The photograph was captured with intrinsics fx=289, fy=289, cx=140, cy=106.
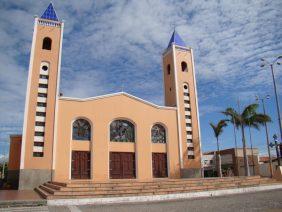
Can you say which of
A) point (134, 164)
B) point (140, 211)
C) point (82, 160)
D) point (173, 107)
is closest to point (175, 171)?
point (134, 164)

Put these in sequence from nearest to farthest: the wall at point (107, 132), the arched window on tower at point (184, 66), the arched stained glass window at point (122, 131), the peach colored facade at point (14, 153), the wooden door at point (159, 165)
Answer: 1. the wall at point (107, 132)
2. the peach colored facade at point (14, 153)
3. the arched stained glass window at point (122, 131)
4. the wooden door at point (159, 165)
5. the arched window on tower at point (184, 66)

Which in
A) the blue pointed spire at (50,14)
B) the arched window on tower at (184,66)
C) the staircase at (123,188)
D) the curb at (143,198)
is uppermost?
the blue pointed spire at (50,14)

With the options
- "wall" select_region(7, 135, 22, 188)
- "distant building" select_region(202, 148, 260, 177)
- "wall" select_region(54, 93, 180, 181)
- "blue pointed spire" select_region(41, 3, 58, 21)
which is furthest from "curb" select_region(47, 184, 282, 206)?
"distant building" select_region(202, 148, 260, 177)

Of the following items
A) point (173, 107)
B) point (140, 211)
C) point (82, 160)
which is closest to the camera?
point (140, 211)

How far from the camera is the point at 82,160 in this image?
23.9 metres

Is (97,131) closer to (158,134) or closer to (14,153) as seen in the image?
(158,134)

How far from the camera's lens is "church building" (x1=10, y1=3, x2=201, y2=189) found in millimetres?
22469

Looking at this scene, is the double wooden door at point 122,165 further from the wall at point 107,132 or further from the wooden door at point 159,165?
the wooden door at point 159,165

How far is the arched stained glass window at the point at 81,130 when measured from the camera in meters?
24.1

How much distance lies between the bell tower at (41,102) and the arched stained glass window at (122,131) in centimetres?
530

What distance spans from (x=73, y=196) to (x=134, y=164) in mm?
12761

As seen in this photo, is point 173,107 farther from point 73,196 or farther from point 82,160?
point 73,196

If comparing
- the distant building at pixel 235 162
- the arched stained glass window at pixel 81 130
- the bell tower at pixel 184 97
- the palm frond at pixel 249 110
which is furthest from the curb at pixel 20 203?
the distant building at pixel 235 162

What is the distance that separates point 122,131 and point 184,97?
8.14 m
